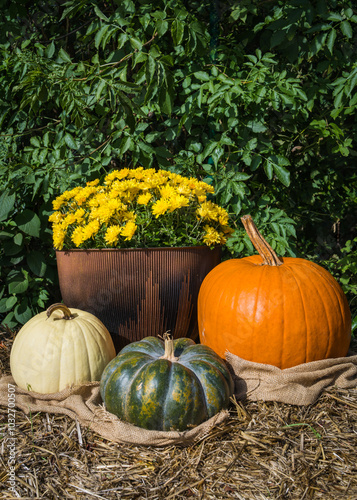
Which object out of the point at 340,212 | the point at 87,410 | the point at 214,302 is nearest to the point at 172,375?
the point at 87,410

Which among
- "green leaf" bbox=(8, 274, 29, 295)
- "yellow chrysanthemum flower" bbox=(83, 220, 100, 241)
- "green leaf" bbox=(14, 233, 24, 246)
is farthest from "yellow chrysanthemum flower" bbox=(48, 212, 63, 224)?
"green leaf" bbox=(8, 274, 29, 295)

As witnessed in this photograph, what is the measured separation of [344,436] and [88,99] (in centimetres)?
200

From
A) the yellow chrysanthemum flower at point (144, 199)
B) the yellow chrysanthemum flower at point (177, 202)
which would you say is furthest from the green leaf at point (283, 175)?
the yellow chrysanthemum flower at point (144, 199)

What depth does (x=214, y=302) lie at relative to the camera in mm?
1995

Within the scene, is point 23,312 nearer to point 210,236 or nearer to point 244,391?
point 210,236

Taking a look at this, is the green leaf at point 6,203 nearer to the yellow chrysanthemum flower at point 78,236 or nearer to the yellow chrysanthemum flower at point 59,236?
the yellow chrysanthemum flower at point 59,236

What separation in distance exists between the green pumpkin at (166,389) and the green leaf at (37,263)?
3.74 feet

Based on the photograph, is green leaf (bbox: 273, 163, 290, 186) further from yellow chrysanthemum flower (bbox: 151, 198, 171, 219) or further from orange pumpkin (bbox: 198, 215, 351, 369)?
yellow chrysanthemum flower (bbox: 151, 198, 171, 219)

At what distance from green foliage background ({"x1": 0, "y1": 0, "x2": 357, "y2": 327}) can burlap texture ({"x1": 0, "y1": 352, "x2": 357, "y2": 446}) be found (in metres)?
0.72

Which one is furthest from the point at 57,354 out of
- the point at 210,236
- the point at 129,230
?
the point at 210,236

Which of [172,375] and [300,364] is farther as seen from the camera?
[300,364]

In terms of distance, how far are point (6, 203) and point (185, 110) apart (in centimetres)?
107

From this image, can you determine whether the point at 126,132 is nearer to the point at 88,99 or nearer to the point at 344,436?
the point at 88,99

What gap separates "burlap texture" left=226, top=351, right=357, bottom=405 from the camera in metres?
1.75
